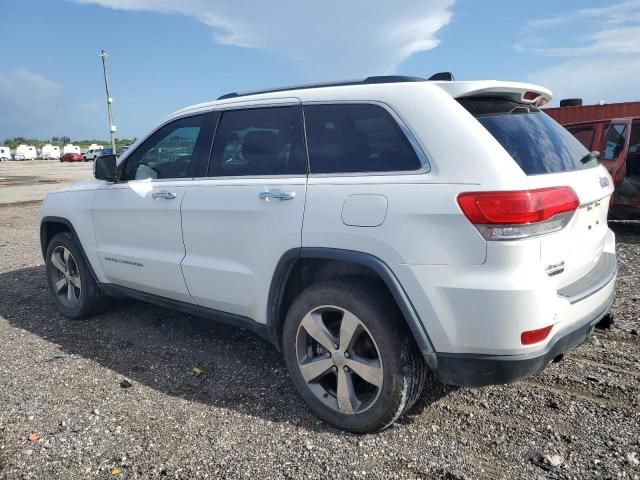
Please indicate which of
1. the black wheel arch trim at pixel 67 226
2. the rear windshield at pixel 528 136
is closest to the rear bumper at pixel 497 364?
the rear windshield at pixel 528 136

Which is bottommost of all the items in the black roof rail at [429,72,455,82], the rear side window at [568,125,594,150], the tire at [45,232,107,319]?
the tire at [45,232,107,319]

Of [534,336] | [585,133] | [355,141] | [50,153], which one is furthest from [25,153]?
[534,336]

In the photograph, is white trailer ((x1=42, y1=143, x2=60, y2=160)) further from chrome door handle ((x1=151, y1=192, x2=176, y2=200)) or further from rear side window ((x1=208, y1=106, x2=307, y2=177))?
rear side window ((x1=208, y1=106, x2=307, y2=177))

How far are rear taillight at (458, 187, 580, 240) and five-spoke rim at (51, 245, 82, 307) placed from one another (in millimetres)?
3755

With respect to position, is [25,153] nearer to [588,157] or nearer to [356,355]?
[356,355]

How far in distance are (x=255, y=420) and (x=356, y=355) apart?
75cm

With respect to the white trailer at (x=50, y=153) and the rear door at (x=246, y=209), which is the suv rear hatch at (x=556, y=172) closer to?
the rear door at (x=246, y=209)

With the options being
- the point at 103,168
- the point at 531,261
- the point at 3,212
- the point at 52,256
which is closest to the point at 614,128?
the point at 531,261

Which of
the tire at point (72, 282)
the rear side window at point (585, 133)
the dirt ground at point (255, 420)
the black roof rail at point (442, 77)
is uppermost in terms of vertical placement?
the black roof rail at point (442, 77)

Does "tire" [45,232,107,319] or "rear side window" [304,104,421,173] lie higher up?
"rear side window" [304,104,421,173]

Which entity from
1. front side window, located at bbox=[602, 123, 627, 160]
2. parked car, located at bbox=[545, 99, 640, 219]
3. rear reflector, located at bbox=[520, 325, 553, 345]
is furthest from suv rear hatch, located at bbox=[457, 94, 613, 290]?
front side window, located at bbox=[602, 123, 627, 160]

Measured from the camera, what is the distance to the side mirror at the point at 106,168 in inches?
161

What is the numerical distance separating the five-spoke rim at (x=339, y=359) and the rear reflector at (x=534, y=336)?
28.0 inches

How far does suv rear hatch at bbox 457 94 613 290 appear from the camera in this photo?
2.39 metres
